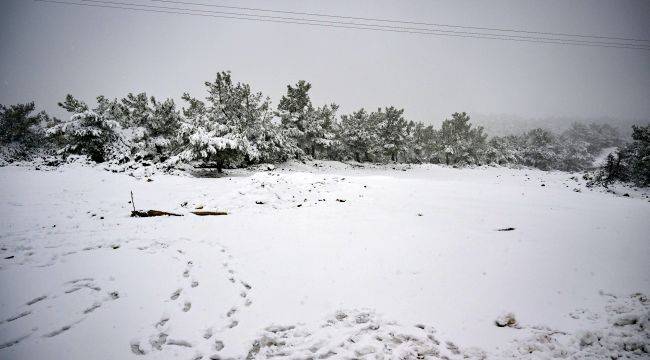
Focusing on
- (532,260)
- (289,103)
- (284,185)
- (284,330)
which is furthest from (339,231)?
(289,103)

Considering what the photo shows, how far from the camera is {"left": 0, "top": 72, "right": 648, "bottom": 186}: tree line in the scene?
64.5 feet

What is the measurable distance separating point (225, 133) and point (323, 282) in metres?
19.1

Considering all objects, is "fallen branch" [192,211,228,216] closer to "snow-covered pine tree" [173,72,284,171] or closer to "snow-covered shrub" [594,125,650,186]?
"snow-covered pine tree" [173,72,284,171]

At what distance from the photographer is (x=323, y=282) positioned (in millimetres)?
6168

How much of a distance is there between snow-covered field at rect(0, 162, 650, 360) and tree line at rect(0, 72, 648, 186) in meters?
10.2

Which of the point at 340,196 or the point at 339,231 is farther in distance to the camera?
the point at 340,196

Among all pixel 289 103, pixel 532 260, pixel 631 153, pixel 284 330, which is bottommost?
pixel 284 330

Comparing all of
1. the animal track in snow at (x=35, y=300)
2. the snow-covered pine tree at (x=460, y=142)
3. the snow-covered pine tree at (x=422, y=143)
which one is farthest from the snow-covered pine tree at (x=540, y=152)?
the animal track in snow at (x=35, y=300)

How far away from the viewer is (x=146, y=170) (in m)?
17.3

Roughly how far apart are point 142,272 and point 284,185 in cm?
924

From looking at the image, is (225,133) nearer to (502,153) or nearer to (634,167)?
(634,167)

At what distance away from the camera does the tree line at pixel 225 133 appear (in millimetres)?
19656

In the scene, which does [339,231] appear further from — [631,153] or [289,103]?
[631,153]

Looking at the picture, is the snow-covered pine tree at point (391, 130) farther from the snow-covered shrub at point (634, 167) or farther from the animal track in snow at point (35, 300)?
the animal track in snow at point (35, 300)
